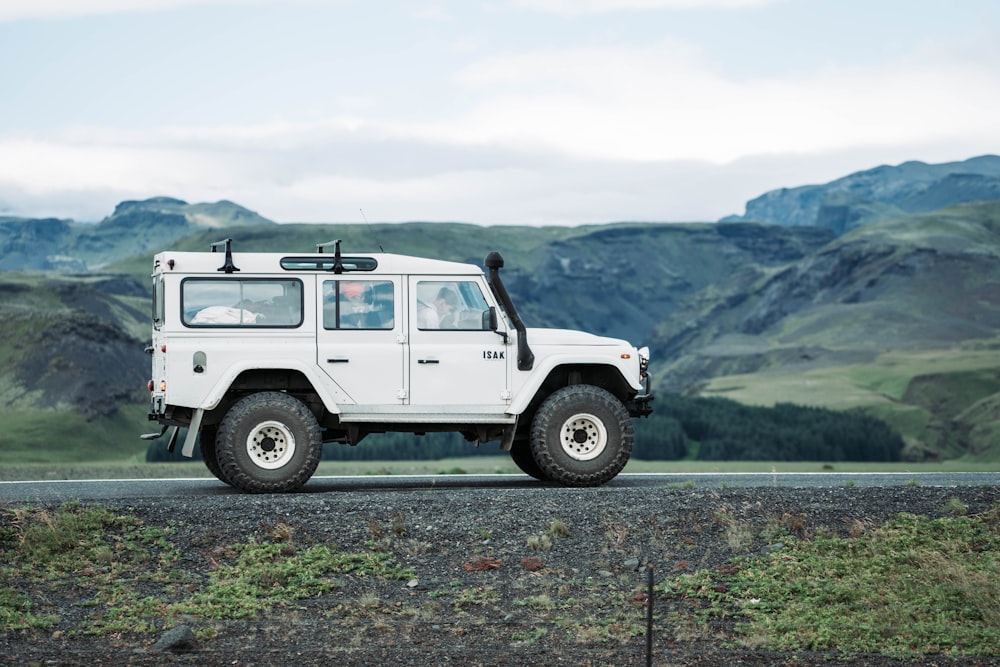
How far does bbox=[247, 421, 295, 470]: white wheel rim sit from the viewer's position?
14648mm

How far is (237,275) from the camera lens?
1484cm

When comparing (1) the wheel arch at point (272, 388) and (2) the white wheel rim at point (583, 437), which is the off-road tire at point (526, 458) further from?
(1) the wheel arch at point (272, 388)

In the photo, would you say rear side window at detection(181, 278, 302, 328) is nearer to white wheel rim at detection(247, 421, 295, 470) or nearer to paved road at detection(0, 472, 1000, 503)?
white wheel rim at detection(247, 421, 295, 470)

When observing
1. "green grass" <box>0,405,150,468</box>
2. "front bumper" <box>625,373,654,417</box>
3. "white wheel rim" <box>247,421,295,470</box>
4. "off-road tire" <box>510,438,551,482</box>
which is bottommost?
"green grass" <box>0,405,150,468</box>

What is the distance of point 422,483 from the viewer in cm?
1777

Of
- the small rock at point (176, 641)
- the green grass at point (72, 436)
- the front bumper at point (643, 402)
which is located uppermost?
the front bumper at point (643, 402)

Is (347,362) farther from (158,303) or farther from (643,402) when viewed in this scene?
(643,402)

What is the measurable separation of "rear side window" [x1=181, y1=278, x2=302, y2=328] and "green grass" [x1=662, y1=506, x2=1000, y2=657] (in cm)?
629

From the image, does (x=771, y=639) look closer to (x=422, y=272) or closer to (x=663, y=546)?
(x=663, y=546)

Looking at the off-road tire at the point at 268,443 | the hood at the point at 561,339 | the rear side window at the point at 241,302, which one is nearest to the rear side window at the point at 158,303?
the rear side window at the point at 241,302

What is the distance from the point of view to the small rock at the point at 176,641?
31.9ft

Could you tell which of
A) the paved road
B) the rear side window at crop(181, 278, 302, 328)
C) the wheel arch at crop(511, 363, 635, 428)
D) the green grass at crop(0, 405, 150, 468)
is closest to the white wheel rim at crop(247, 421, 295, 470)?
the paved road

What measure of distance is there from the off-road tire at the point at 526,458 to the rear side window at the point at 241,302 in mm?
3686

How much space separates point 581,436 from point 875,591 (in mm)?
5097
